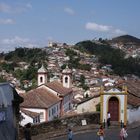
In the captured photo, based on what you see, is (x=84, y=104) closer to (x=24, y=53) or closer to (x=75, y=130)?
(x=75, y=130)

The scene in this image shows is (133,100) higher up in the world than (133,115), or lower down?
higher up

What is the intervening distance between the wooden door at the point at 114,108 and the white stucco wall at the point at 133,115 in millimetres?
676

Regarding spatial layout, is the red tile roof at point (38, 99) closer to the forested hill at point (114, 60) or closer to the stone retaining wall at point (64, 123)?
the stone retaining wall at point (64, 123)

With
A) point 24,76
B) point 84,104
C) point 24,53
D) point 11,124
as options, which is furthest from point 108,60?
point 11,124

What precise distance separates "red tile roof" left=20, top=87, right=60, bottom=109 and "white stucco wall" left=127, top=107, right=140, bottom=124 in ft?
66.6

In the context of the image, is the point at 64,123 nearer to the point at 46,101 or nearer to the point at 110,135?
the point at 110,135

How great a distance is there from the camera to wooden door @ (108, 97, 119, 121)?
24469mm

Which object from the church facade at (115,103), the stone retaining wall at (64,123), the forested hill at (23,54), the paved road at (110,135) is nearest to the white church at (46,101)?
the church facade at (115,103)

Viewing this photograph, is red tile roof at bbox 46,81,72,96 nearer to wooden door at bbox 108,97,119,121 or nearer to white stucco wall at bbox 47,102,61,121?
white stucco wall at bbox 47,102,61,121

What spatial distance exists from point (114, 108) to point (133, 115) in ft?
3.75

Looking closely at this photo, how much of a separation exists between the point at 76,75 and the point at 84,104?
90.4 meters

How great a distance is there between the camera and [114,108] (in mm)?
24547

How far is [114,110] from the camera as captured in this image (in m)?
24.5

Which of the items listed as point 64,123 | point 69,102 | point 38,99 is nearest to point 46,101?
point 38,99
